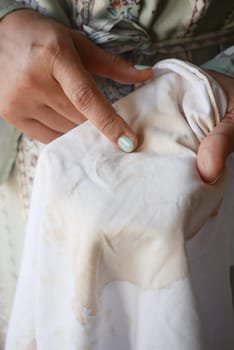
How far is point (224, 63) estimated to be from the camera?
26.2 inches

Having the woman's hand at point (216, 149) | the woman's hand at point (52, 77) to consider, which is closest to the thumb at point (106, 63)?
the woman's hand at point (52, 77)

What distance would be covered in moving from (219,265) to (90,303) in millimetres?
123

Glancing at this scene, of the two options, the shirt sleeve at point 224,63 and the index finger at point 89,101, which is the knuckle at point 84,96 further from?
the shirt sleeve at point 224,63

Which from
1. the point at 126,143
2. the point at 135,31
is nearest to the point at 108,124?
the point at 126,143

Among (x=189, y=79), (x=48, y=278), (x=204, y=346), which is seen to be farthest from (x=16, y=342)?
(x=189, y=79)

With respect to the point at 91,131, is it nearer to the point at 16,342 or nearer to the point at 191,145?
the point at 191,145

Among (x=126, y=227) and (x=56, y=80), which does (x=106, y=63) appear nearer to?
(x=56, y=80)

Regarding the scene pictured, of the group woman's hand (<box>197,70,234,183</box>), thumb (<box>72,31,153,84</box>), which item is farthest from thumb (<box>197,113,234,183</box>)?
thumb (<box>72,31,153,84</box>)

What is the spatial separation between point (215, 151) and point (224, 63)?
177mm

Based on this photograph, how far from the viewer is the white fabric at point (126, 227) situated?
1.62 feet

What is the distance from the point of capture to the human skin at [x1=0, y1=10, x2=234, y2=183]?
0.57 meters

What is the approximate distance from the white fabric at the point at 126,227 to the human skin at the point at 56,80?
0.02 metres

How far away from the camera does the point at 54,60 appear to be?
23.1 inches

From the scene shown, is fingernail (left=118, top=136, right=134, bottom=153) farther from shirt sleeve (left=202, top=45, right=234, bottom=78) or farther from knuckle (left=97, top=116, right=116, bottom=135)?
shirt sleeve (left=202, top=45, right=234, bottom=78)
